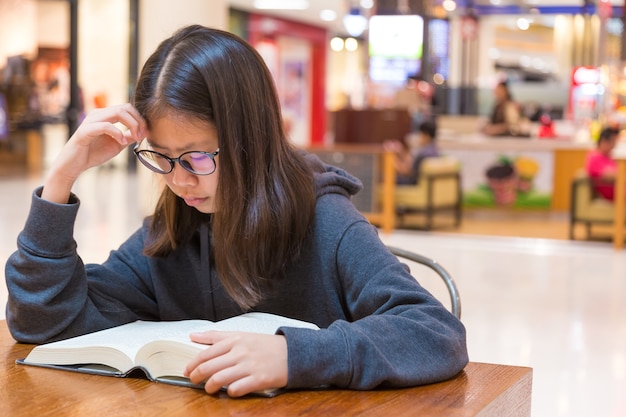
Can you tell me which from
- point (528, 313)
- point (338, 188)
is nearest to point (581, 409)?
point (528, 313)

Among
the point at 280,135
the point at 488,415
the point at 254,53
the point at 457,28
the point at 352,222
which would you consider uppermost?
the point at 457,28

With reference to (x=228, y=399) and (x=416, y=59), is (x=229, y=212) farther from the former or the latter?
(x=416, y=59)

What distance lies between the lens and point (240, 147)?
150cm

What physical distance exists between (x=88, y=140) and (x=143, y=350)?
442 millimetres

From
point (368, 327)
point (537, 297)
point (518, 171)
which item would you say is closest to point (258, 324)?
point (368, 327)

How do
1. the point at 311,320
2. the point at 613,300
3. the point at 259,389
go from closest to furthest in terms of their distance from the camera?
the point at 259,389 < the point at 311,320 < the point at 613,300

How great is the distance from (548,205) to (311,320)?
30.8 feet

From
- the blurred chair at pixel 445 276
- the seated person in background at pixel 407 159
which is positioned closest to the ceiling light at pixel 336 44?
the seated person in background at pixel 407 159

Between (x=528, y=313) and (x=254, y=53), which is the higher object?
(x=254, y=53)

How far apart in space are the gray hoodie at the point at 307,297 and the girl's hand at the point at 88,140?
0.03 metres

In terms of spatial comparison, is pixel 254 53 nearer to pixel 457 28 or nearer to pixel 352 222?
pixel 352 222

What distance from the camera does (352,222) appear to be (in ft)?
5.14

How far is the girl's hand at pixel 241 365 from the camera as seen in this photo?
118 centimetres

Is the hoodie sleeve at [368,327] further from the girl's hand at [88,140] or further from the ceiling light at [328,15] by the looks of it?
the ceiling light at [328,15]
